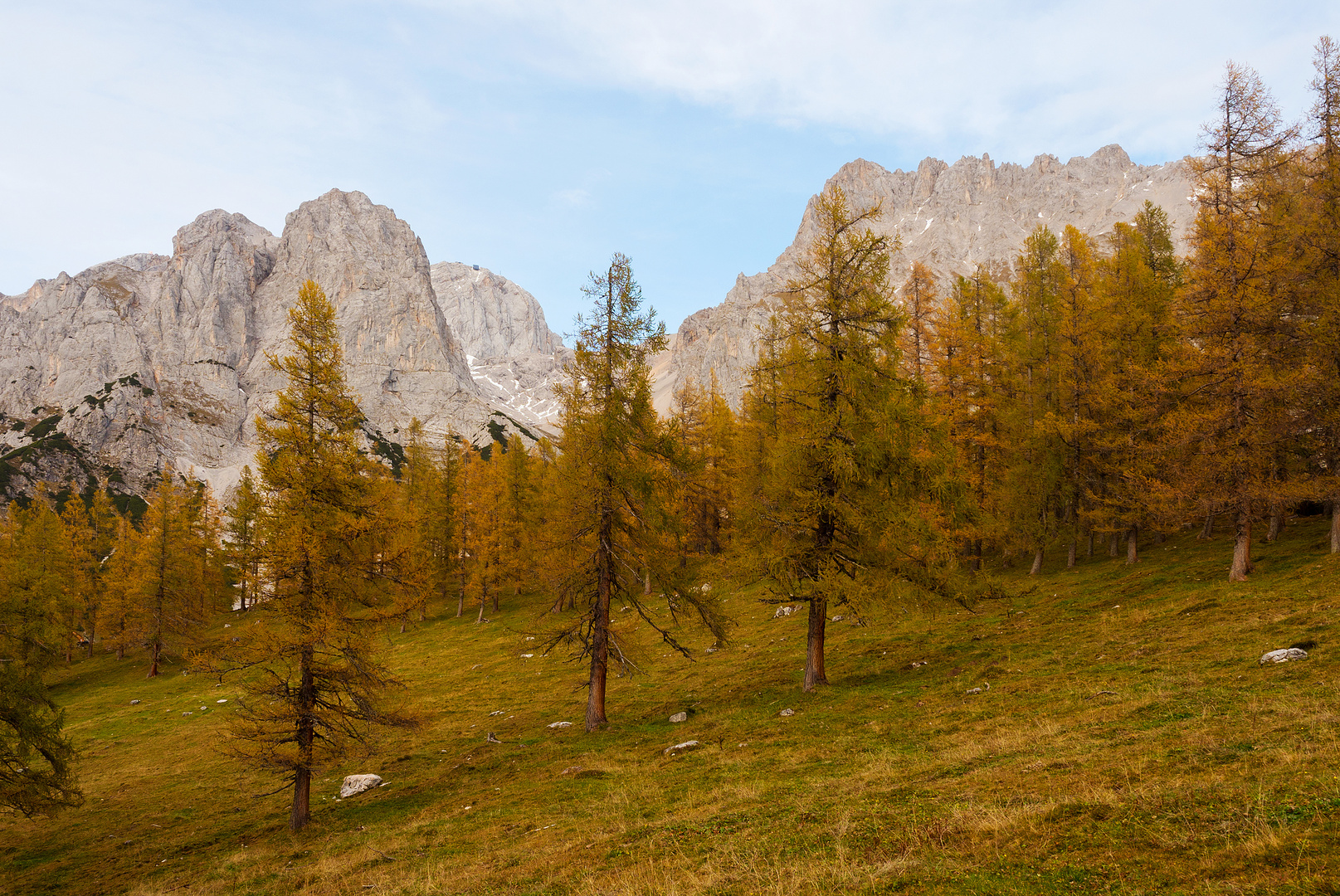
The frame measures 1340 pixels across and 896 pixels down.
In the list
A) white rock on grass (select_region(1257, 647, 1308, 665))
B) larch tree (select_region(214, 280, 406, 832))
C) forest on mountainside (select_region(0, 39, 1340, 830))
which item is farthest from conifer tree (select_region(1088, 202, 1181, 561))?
larch tree (select_region(214, 280, 406, 832))

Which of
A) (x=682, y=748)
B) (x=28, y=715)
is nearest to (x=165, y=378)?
(x=28, y=715)

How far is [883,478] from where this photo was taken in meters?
19.7

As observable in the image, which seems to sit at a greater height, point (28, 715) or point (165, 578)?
point (165, 578)

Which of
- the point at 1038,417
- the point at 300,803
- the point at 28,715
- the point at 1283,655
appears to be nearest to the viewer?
the point at 1283,655

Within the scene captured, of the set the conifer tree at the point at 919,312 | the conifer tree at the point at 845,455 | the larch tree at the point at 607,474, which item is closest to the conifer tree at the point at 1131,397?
the conifer tree at the point at 919,312

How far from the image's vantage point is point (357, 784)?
21.2 metres

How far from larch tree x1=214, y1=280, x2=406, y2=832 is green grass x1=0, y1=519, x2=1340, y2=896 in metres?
2.51

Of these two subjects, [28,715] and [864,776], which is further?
[28,715]

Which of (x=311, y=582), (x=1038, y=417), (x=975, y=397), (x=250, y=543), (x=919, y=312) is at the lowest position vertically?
(x=311, y=582)

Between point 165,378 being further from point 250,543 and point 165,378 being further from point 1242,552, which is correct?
point 1242,552

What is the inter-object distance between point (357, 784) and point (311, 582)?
8639 mm

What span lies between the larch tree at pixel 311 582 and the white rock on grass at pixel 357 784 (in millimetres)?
2811

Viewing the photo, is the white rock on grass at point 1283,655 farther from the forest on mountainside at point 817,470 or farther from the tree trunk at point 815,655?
the tree trunk at point 815,655

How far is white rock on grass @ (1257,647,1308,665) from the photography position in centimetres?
A: 1329
